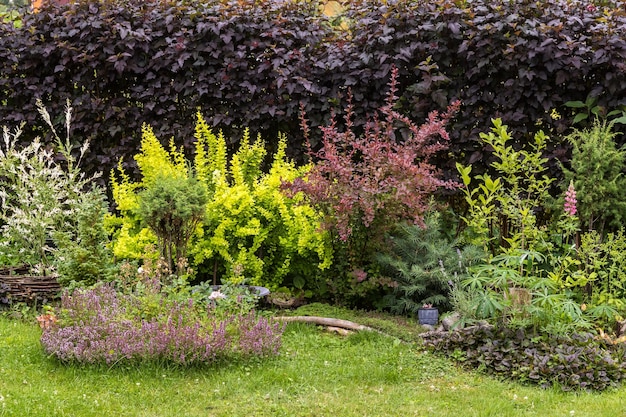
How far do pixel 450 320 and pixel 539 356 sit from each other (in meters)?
0.86

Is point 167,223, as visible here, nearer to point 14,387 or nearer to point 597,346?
point 14,387

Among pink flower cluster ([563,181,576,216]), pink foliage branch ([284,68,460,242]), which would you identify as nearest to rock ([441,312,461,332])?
pink foliage branch ([284,68,460,242])

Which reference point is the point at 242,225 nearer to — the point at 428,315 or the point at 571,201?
the point at 428,315

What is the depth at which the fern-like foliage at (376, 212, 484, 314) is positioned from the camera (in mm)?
5965

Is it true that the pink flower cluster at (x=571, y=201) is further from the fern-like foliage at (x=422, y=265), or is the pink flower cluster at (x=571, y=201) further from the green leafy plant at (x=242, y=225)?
the green leafy plant at (x=242, y=225)

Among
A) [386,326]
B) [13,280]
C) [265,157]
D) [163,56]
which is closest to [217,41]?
[163,56]

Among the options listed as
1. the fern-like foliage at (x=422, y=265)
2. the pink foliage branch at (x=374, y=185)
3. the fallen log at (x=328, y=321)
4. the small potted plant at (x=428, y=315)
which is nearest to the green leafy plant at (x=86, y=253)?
the fallen log at (x=328, y=321)

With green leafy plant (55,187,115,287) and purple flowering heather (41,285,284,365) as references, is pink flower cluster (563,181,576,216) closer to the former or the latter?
purple flowering heather (41,285,284,365)

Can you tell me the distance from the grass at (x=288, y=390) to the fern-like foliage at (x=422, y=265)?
3.07ft

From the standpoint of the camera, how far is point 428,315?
19.0 ft

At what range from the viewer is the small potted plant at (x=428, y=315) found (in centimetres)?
578

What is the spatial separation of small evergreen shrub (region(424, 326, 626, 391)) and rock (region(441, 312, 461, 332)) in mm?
234

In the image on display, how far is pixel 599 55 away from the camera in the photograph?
240 inches

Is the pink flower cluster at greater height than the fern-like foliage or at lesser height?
greater
